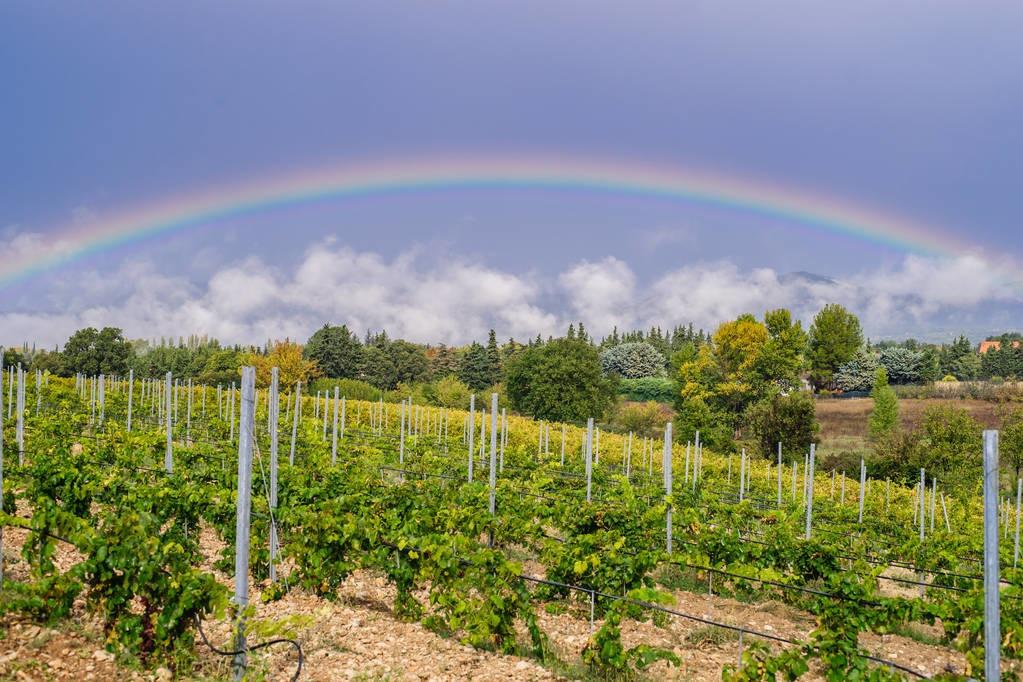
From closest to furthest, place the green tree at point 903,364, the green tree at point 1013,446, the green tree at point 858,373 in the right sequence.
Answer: the green tree at point 1013,446
the green tree at point 858,373
the green tree at point 903,364

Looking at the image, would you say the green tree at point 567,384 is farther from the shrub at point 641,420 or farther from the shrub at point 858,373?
the shrub at point 858,373

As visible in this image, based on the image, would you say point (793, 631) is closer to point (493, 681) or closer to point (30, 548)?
point (493, 681)

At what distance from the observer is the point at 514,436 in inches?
1163

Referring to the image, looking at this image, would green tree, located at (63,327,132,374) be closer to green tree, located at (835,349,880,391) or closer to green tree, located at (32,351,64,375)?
green tree, located at (32,351,64,375)

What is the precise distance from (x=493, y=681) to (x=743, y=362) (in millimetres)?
48619

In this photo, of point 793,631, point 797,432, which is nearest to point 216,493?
point 793,631

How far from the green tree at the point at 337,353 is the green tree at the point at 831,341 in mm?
43623

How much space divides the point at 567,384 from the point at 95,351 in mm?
32186

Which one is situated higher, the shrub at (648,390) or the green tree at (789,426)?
the green tree at (789,426)

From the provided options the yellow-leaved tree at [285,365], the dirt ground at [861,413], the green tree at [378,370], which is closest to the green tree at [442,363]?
the green tree at [378,370]

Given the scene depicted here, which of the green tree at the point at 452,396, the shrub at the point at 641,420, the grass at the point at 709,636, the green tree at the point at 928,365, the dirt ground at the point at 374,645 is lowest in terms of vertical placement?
the shrub at the point at 641,420

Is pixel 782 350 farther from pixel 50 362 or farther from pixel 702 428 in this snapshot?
pixel 50 362

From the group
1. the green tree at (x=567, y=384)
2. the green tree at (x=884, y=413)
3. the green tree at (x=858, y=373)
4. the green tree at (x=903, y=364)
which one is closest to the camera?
the green tree at (x=884, y=413)

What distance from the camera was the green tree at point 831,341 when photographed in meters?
70.8
